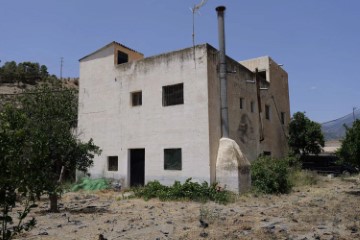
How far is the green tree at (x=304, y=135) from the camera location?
23750mm

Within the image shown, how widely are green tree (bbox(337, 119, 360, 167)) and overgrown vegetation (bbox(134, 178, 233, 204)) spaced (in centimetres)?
565

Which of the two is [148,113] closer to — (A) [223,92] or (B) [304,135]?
(A) [223,92]

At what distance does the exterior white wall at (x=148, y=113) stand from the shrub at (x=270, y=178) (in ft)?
9.18

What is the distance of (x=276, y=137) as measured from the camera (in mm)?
22828

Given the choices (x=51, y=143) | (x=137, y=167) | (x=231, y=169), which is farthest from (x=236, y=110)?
(x=51, y=143)

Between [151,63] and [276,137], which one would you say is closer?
[151,63]

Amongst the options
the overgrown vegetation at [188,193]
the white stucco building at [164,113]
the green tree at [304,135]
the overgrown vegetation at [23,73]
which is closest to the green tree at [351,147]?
the white stucco building at [164,113]

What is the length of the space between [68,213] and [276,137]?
1591 centimetres

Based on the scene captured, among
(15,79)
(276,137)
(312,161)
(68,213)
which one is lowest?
(68,213)

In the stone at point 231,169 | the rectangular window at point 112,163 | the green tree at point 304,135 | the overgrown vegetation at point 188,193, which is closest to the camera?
the overgrown vegetation at point 188,193

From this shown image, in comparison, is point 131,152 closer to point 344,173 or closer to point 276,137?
point 276,137

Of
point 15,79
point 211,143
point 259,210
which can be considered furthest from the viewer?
point 15,79

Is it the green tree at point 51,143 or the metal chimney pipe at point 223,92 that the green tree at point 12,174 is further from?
the metal chimney pipe at point 223,92

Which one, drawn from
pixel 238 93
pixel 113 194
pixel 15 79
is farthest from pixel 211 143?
pixel 15 79
